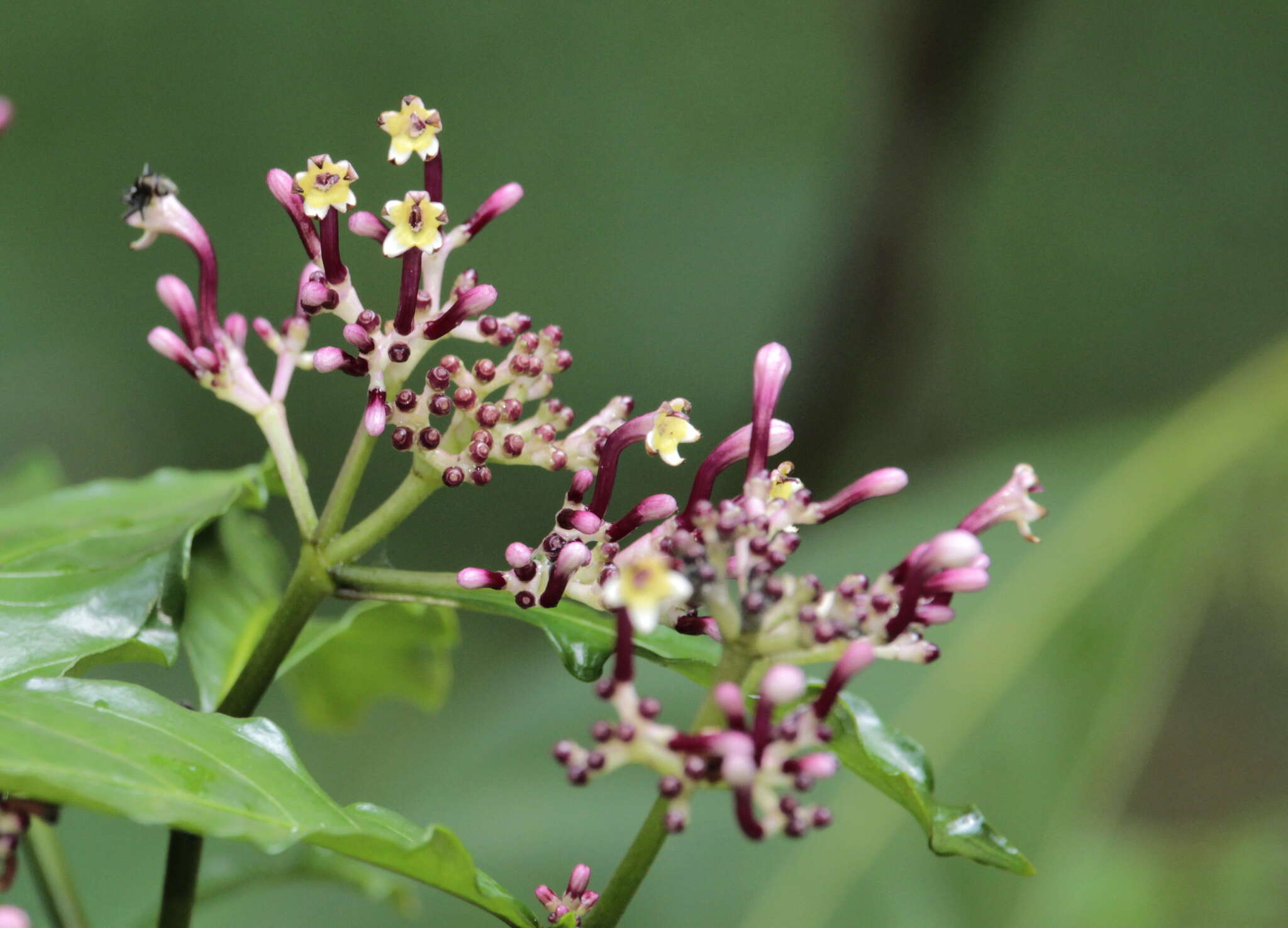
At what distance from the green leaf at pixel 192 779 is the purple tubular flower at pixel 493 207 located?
345 mm

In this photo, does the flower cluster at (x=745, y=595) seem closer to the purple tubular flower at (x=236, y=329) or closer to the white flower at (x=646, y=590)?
the white flower at (x=646, y=590)

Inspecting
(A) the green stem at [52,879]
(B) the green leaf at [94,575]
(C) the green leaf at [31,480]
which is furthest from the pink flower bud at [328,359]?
(C) the green leaf at [31,480]

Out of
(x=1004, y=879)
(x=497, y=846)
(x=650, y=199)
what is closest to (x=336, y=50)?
(x=650, y=199)

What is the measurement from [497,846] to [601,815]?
0.53 ft

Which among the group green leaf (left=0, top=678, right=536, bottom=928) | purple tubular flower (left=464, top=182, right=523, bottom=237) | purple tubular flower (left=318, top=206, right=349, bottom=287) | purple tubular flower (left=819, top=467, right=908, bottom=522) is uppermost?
purple tubular flower (left=464, top=182, right=523, bottom=237)

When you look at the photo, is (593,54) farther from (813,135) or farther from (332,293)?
(332,293)

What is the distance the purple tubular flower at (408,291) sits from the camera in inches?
27.7

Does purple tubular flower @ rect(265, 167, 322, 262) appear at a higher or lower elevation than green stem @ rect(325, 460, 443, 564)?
higher

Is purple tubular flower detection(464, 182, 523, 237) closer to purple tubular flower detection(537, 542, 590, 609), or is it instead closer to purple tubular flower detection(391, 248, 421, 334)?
purple tubular flower detection(391, 248, 421, 334)

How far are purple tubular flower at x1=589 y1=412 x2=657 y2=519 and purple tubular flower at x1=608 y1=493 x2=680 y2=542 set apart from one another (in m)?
0.01

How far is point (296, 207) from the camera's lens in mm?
738

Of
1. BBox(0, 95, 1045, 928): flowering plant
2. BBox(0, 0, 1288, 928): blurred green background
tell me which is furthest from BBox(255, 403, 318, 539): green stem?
BBox(0, 0, 1288, 928): blurred green background

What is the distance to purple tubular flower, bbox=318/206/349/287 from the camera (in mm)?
711

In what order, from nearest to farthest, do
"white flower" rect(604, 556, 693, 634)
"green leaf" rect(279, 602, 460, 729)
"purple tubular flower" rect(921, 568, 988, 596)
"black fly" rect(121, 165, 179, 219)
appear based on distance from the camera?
"white flower" rect(604, 556, 693, 634), "purple tubular flower" rect(921, 568, 988, 596), "black fly" rect(121, 165, 179, 219), "green leaf" rect(279, 602, 460, 729)
